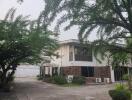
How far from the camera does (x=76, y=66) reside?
41.3m

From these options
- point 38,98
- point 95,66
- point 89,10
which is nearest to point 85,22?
point 89,10

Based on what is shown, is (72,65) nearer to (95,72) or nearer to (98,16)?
(95,72)

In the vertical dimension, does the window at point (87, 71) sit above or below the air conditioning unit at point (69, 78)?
above

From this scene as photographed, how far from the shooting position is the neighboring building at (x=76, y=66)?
4094 cm

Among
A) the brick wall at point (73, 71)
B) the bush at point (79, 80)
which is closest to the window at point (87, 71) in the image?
the brick wall at point (73, 71)

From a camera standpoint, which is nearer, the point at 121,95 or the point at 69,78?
the point at 121,95

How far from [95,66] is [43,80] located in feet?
26.1

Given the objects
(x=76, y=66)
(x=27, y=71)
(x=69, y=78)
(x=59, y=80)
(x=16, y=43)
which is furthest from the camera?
(x=27, y=71)

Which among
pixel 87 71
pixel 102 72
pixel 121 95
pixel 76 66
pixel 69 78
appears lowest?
pixel 121 95

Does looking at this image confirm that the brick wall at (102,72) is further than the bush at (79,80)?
Yes

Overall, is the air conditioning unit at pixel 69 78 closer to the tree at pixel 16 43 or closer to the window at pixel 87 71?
the window at pixel 87 71

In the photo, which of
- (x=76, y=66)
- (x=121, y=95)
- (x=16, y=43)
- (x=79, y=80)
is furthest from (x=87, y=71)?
(x=121, y=95)

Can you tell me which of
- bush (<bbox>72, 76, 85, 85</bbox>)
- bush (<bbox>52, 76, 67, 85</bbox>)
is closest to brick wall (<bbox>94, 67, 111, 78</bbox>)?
bush (<bbox>72, 76, 85, 85</bbox>)

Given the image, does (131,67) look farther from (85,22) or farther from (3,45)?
(85,22)
